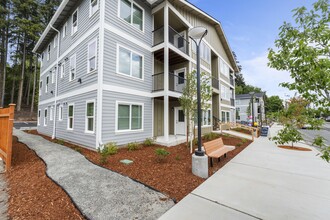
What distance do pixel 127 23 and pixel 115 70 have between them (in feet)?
10.2

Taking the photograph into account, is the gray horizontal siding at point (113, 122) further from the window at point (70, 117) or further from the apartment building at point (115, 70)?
the window at point (70, 117)

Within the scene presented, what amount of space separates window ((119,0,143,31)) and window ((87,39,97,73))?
7.70 ft

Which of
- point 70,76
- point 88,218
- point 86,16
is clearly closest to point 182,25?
point 86,16

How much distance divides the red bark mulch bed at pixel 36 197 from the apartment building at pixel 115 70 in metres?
2.81

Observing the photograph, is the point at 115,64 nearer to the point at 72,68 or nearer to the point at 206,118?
the point at 72,68

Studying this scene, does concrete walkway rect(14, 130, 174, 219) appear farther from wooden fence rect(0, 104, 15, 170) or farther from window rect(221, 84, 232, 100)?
window rect(221, 84, 232, 100)

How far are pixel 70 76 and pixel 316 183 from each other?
13.1 m

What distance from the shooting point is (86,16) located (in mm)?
9125

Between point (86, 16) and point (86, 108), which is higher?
point (86, 16)

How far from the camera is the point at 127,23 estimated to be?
883cm

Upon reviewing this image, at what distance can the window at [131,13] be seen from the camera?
346 inches


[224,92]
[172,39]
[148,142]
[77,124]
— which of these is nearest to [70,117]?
[77,124]

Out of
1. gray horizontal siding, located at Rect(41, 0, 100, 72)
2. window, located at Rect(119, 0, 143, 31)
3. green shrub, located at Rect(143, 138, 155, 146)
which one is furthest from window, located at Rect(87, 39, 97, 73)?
green shrub, located at Rect(143, 138, 155, 146)

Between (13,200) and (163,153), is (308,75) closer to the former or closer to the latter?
(163,153)
